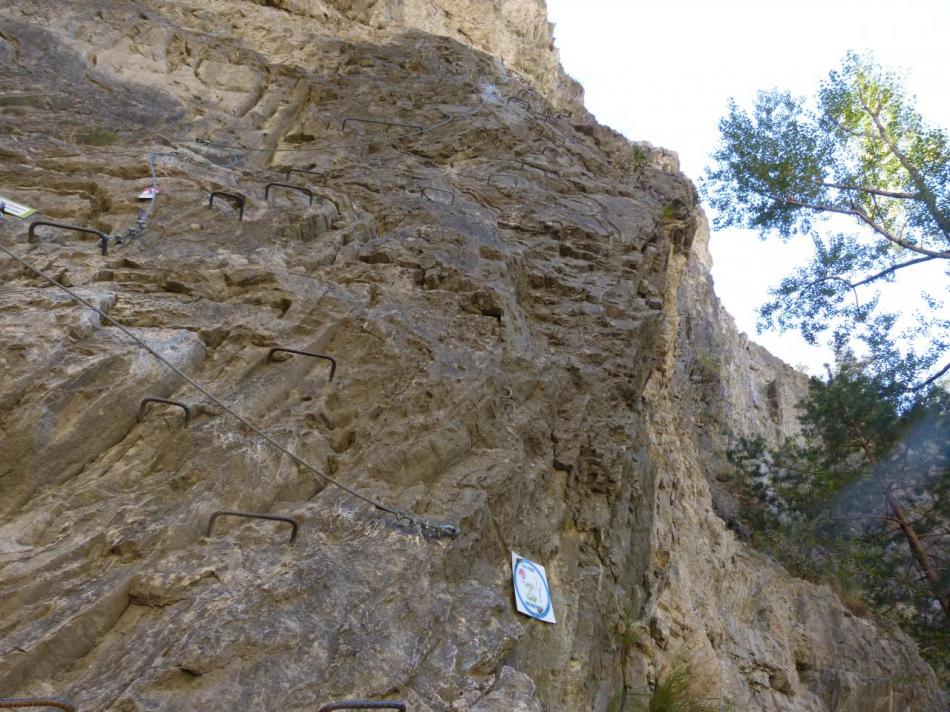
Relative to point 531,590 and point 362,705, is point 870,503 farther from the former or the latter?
point 362,705

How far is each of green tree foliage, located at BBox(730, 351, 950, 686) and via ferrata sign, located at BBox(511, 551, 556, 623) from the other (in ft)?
30.0

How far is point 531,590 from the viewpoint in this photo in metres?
4.53

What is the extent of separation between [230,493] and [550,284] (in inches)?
161

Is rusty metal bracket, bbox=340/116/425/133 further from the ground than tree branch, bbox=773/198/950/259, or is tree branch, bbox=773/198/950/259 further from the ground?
tree branch, bbox=773/198/950/259

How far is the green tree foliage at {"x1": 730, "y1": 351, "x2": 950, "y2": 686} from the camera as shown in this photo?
12062 mm

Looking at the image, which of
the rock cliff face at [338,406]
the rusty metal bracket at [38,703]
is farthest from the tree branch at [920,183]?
the rusty metal bracket at [38,703]

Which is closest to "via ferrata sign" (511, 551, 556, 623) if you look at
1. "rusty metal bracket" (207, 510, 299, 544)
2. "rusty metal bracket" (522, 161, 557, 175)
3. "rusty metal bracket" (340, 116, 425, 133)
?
"rusty metal bracket" (207, 510, 299, 544)

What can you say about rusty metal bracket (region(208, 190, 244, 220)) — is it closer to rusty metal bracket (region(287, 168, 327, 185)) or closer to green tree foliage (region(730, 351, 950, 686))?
rusty metal bracket (region(287, 168, 327, 185))

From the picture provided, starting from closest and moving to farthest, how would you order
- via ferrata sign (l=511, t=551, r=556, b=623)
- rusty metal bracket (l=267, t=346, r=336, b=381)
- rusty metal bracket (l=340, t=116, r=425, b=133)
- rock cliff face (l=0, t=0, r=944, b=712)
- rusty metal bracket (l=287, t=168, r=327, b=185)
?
rock cliff face (l=0, t=0, r=944, b=712)
via ferrata sign (l=511, t=551, r=556, b=623)
rusty metal bracket (l=267, t=346, r=336, b=381)
rusty metal bracket (l=287, t=168, r=327, b=185)
rusty metal bracket (l=340, t=116, r=425, b=133)

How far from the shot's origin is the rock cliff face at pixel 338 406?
133 inches

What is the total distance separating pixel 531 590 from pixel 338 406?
1605 millimetres

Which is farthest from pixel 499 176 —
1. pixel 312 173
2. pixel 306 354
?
pixel 306 354

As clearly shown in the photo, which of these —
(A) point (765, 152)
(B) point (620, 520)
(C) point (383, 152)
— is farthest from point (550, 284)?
(A) point (765, 152)

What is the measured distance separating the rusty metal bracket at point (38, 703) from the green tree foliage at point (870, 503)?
38.8ft
